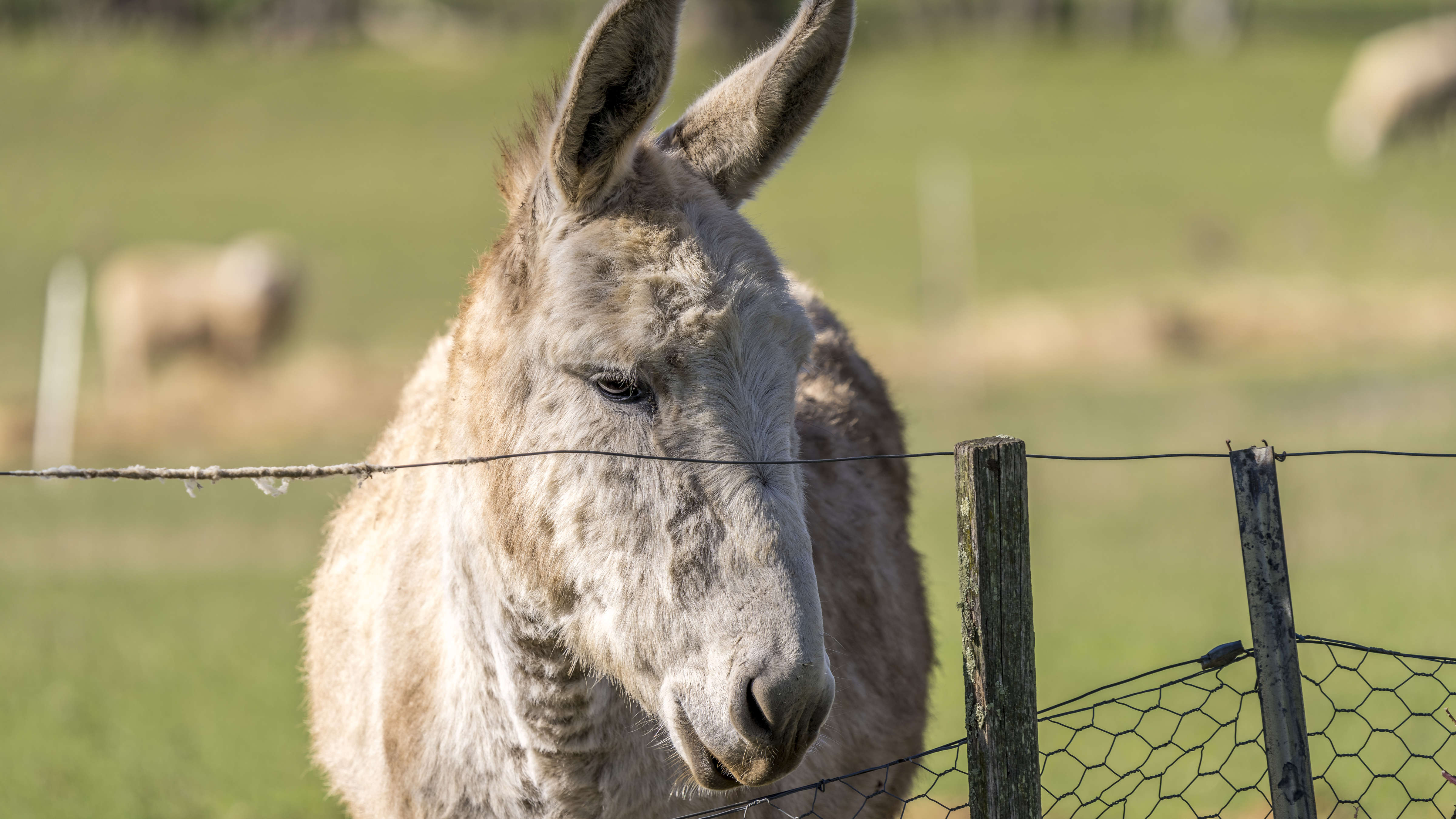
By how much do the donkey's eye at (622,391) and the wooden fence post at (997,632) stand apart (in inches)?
26.1

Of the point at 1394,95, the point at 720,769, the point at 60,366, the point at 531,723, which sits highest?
the point at 1394,95

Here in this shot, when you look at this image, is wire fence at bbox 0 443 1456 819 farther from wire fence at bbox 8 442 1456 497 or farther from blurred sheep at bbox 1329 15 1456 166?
blurred sheep at bbox 1329 15 1456 166

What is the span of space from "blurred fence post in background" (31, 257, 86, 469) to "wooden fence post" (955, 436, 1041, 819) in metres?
15.9

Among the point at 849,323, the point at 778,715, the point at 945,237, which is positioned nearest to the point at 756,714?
the point at 778,715

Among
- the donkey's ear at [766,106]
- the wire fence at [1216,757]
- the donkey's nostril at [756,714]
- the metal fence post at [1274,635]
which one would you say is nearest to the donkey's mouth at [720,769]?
the donkey's nostril at [756,714]

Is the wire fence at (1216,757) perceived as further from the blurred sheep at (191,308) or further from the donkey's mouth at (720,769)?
the blurred sheep at (191,308)

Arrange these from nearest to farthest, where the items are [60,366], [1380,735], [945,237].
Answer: [1380,735], [60,366], [945,237]

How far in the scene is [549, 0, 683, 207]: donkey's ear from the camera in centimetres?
253

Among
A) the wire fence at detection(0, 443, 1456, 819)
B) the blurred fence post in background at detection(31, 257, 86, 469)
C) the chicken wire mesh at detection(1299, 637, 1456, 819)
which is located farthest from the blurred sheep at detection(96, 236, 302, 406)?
the chicken wire mesh at detection(1299, 637, 1456, 819)

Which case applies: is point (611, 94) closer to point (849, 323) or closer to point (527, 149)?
point (527, 149)

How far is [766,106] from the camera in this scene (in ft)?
9.17

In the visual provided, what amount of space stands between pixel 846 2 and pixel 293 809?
5739 mm

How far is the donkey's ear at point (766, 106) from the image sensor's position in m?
2.76

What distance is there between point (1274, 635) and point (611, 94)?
5.97 feet
